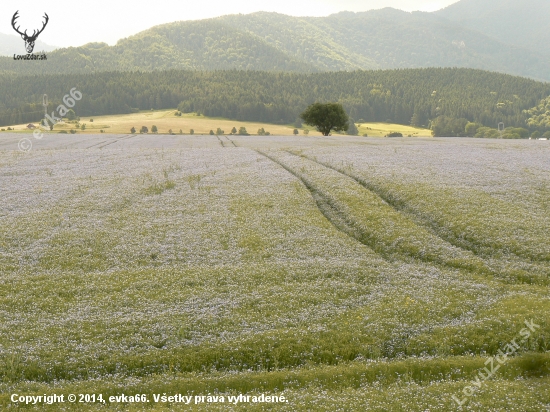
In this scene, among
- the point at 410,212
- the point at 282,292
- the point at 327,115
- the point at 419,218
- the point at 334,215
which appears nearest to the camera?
the point at 282,292

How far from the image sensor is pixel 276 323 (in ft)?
69.2

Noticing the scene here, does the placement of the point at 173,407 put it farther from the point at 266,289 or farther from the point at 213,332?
the point at 266,289

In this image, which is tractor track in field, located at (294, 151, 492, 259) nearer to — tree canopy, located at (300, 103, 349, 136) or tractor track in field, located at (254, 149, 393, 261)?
tractor track in field, located at (254, 149, 393, 261)

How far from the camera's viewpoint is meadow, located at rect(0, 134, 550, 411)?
1681 cm

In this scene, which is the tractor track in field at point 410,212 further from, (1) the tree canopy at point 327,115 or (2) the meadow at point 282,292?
(1) the tree canopy at point 327,115

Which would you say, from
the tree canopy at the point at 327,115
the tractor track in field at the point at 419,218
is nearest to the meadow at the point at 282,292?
the tractor track in field at the point at 419,218

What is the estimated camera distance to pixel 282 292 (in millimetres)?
24312

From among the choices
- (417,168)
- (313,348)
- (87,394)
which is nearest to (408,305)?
(313,348)

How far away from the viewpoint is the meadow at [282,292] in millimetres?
16812

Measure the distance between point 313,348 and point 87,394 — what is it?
8.46 metres

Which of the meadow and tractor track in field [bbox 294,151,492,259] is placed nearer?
the meadow

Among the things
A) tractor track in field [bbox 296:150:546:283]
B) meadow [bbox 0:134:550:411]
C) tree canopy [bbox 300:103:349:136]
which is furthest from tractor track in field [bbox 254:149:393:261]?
tree canopy [bbox 300:103:349:136]

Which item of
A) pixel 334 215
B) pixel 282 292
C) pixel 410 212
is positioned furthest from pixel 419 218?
pixel 282 292

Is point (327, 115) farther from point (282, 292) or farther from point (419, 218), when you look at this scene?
point (282, 292)
